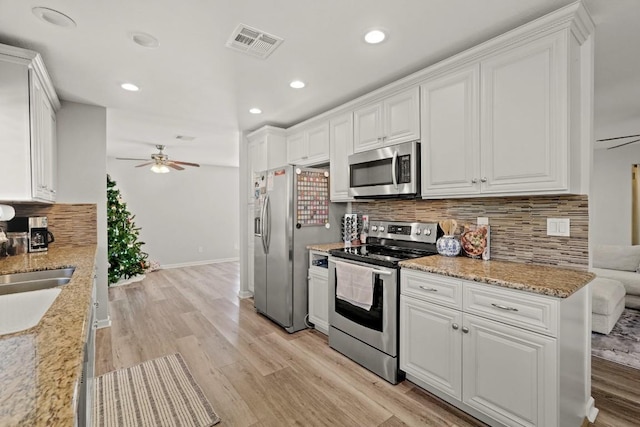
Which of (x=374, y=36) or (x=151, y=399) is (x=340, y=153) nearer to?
(x=374, y=36)

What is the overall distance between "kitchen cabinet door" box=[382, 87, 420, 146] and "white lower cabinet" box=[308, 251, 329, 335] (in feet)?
4.29

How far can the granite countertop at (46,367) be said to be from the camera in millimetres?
557

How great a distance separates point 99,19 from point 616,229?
7.24m

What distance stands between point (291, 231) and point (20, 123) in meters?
2.21

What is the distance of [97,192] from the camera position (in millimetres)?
3322

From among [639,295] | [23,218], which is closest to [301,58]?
[23,218]

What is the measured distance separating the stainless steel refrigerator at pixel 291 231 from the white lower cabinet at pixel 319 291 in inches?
4.3

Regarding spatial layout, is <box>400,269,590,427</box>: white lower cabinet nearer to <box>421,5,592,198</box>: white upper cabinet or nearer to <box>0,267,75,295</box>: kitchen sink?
<box>421,5,592,198</box>: white upper cabinet

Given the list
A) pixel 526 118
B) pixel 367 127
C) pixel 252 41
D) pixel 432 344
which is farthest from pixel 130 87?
pixel 432 344

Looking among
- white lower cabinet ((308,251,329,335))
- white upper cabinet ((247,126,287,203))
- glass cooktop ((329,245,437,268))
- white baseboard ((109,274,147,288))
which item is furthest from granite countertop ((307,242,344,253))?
white baseboard ((109,274,147,288))

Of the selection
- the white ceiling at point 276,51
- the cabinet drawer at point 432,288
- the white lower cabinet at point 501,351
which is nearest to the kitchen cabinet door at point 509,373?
the white lower cabinet at point 501,351

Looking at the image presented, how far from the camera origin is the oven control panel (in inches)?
106

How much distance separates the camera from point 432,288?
6.62ft

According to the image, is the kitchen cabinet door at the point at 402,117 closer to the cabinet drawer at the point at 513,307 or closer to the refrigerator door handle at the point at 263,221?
the cabinet drawer at the point at 513,307
